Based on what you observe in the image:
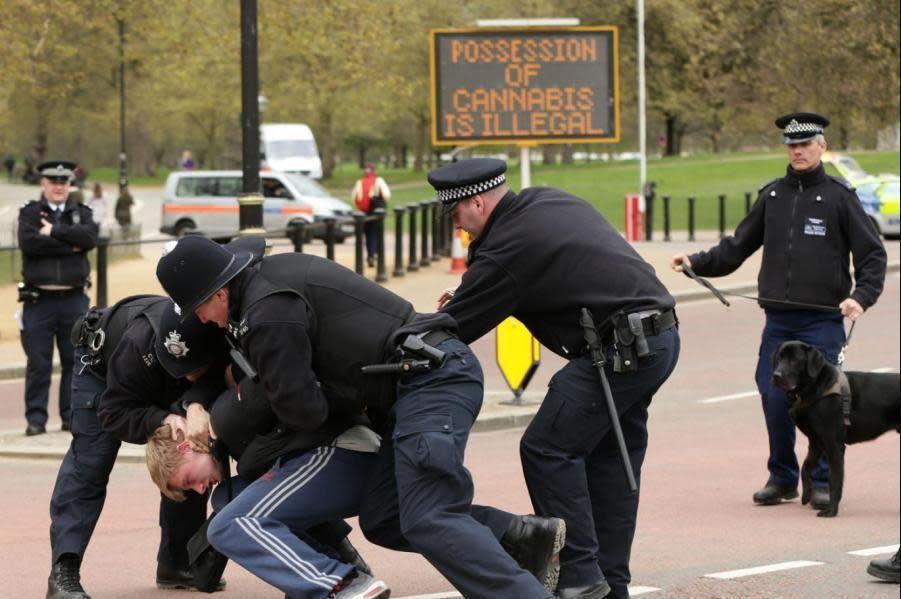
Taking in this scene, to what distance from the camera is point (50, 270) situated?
11562 millimetres

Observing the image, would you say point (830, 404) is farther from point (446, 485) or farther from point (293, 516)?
point (293, 516)

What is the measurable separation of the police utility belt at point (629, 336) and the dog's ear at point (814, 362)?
2.74 m

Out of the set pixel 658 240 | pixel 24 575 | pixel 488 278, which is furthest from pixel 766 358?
pixel 658 240

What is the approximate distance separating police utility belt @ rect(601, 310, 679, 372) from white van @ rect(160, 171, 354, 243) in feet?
97.7

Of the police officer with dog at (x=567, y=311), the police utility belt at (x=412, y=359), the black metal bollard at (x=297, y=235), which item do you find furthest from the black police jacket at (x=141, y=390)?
the black metal bollard at (x=297, y=235)

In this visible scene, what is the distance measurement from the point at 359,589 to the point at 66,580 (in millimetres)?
1727

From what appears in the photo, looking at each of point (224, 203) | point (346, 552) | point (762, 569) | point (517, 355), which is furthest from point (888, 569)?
point (224, 203)

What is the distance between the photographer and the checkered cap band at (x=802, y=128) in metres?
8.96

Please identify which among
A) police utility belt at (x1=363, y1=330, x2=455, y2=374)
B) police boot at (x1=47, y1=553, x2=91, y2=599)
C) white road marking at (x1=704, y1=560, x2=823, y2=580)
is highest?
police utility belt at (x1=363, y1=330, x2=455, y2=374)

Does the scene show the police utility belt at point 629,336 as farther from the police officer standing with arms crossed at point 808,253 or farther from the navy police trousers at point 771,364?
the navy police trousers at point 771,364

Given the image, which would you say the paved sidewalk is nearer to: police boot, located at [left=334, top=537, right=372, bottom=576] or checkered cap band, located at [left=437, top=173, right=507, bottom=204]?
police boot, located at [left=334, top=537, right=372, bottom=576]

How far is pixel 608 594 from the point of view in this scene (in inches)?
258

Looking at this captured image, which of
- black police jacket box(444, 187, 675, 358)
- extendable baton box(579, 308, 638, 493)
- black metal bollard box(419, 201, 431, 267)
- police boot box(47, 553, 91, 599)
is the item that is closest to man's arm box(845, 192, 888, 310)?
black police jacket box(444, 187, 675, 358)

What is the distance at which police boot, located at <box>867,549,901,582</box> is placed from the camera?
7.31 m
